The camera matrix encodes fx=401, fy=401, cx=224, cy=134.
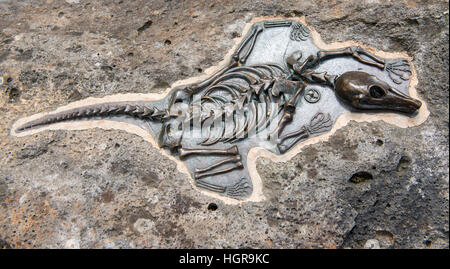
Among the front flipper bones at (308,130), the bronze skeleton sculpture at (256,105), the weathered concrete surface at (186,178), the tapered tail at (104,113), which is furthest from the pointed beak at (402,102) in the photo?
the tapered tail at (104,113)

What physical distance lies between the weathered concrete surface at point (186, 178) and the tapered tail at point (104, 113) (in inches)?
4.6

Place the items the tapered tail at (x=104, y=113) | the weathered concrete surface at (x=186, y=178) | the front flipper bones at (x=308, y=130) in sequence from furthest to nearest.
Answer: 1. the tapered tail at (x=104, y=113)
2. the front flipper bones at (x=308, y=130)
3. the weathered concrete surface at (x=186, y=178)

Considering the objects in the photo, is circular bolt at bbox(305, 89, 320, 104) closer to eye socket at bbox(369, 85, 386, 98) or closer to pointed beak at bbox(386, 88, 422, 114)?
eye socket at bbox(369, 85, 386, 98)

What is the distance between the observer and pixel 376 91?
2723 millimetres

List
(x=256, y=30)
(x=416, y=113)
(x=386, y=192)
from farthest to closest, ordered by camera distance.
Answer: (x=256, y=30), (x=416, y=113), (x=386, y=192)

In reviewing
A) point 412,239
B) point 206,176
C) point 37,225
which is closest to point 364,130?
point 412,239

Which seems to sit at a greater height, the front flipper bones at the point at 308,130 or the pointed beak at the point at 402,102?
the pointed beak at the point at 402,102

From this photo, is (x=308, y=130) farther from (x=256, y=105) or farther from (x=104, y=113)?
(x=104, y=113)

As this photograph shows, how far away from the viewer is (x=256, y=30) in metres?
3.18

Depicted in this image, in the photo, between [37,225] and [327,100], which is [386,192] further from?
[37,225]

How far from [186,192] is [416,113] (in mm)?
1633

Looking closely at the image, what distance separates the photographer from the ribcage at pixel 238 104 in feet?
9.02

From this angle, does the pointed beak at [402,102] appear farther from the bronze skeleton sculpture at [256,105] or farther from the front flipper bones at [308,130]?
the front flipper bones at [308,130]

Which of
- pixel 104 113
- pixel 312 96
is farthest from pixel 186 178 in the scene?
pixel 312 96
